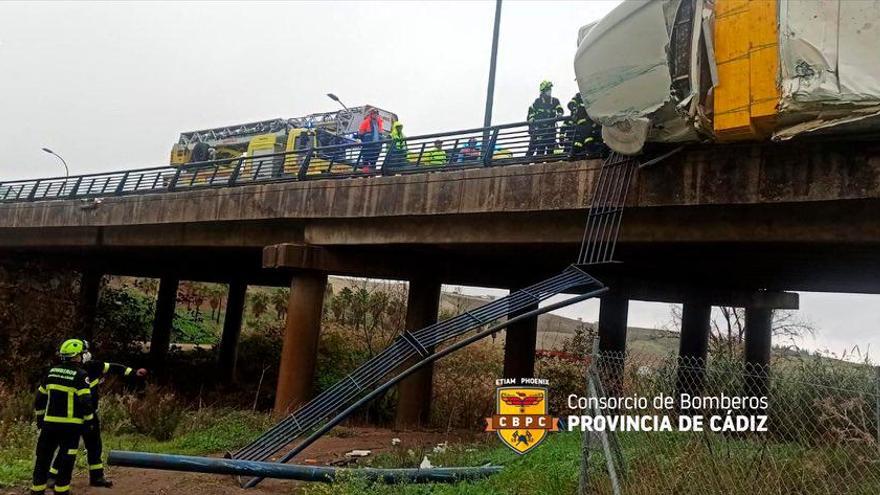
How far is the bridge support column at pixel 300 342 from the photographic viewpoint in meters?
12.9

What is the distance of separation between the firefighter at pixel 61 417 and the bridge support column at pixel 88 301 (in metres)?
18.2

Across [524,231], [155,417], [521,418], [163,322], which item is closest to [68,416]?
[155,417]

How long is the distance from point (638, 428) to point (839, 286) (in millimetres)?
11875

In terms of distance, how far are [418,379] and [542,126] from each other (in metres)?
6.86

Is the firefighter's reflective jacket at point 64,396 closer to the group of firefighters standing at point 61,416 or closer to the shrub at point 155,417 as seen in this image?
the group of firefighters standing at point 61,416

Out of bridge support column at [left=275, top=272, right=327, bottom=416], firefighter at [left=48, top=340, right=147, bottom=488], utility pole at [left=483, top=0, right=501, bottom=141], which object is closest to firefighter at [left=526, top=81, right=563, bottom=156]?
utility pole at [left=483, top=0, right=501, bottom=141]

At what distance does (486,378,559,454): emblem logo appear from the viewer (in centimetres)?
776

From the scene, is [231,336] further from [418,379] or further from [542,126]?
[542,126]

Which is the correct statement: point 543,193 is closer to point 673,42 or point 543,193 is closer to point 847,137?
point 673,42

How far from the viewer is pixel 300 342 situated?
42.7ft

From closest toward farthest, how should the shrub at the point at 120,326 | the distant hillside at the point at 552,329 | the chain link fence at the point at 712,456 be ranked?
the chain link fence at the point at 712,456 < the shrub at the point at 120,326 < the distant hillside at the point at 552,329

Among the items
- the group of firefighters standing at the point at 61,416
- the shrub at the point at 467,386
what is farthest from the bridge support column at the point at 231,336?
the group of firefighters standing at the point at 61,416

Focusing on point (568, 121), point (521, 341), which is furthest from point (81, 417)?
point (521, 341)

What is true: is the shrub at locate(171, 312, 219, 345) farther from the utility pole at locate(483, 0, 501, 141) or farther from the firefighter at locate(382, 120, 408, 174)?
the firefighter at locate(382, 120, 408, 174)
